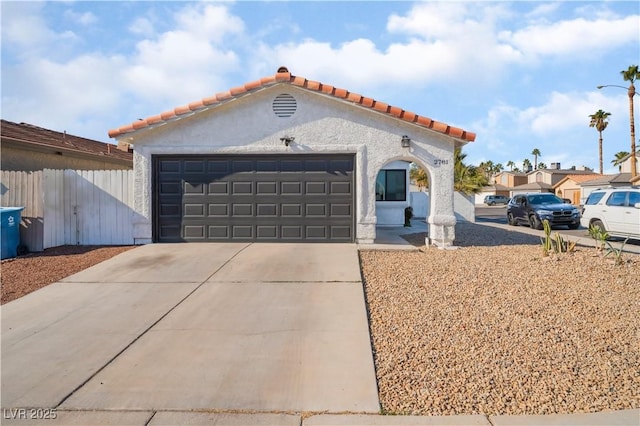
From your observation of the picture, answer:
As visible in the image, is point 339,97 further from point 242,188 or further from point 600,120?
point 600,120

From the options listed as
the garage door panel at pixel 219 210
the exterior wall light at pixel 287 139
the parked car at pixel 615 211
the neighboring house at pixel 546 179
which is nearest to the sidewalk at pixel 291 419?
the garage door panel at pixel 219 210

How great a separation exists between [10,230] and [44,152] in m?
6.84

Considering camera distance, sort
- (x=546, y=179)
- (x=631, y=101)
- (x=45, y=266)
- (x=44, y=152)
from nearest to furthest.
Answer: (x=45, y=266), (x=44, y=152), (x=631, y=101), (x=546, y=179)

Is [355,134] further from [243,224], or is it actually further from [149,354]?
[149,354]

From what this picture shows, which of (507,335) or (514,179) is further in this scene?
(514,179)

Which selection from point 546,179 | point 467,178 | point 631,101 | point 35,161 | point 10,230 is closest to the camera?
point 10,230

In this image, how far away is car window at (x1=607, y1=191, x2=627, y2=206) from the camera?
1321cm

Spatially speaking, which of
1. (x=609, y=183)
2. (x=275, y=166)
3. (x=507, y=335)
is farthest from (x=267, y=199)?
(x=609, y=183)

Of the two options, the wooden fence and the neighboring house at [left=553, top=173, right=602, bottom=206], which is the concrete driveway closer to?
the wooden fence

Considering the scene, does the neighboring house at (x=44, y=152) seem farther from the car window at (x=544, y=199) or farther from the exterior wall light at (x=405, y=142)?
the car window at (x=544, y=199)

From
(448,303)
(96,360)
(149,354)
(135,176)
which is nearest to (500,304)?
(448,303)

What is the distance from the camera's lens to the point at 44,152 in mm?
15109

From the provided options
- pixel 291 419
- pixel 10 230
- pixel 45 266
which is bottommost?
pixel 291 419

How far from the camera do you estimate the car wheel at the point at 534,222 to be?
→ 58.8 feet
